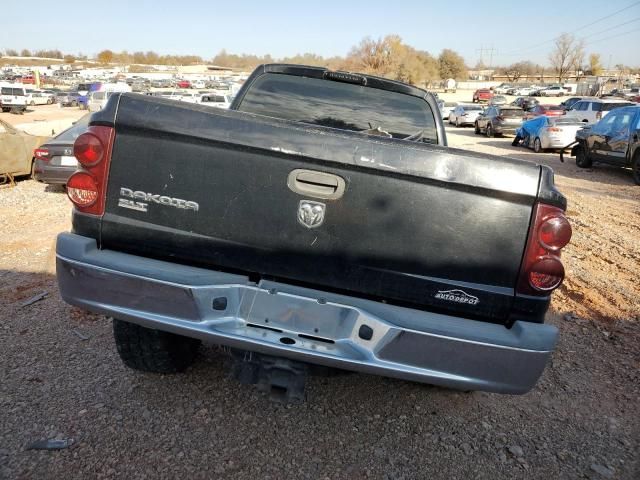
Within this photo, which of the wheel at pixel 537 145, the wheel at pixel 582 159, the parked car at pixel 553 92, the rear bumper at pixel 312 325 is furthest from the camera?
the parked car at pixel 553 92

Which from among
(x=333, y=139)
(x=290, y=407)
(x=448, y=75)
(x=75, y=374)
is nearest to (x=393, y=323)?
(x=333, y=139)

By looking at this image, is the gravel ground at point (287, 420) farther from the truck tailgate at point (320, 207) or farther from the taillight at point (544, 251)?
the taillight at point (544, 251)

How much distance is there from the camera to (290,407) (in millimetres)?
3162

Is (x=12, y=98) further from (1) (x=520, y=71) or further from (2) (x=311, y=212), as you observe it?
(1) (x=520, y=71)

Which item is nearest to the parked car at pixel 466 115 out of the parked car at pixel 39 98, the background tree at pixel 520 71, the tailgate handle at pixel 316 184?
the tailgate handle at pixel 316 184

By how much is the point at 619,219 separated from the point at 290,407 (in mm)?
7672

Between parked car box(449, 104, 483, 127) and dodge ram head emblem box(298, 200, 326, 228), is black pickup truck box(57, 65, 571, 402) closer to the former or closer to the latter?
dodge ram head emblem box(298, 200, 326, 228)

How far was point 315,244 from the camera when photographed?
2.43 meters

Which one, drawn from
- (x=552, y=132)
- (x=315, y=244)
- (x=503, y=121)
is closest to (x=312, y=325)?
(x=315, y=244)

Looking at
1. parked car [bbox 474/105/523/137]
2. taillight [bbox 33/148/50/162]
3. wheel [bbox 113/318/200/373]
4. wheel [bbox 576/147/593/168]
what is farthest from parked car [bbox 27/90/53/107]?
wheel [bbox 113/318/200/373]

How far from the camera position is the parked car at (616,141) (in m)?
Answer: 12.3

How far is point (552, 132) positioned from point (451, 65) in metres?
96.6

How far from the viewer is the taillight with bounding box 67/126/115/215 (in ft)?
8.06

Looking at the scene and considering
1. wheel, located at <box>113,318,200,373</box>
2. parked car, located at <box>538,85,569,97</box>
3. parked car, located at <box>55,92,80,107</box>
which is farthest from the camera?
parked car, located at <box>538,85,569,97</box>
